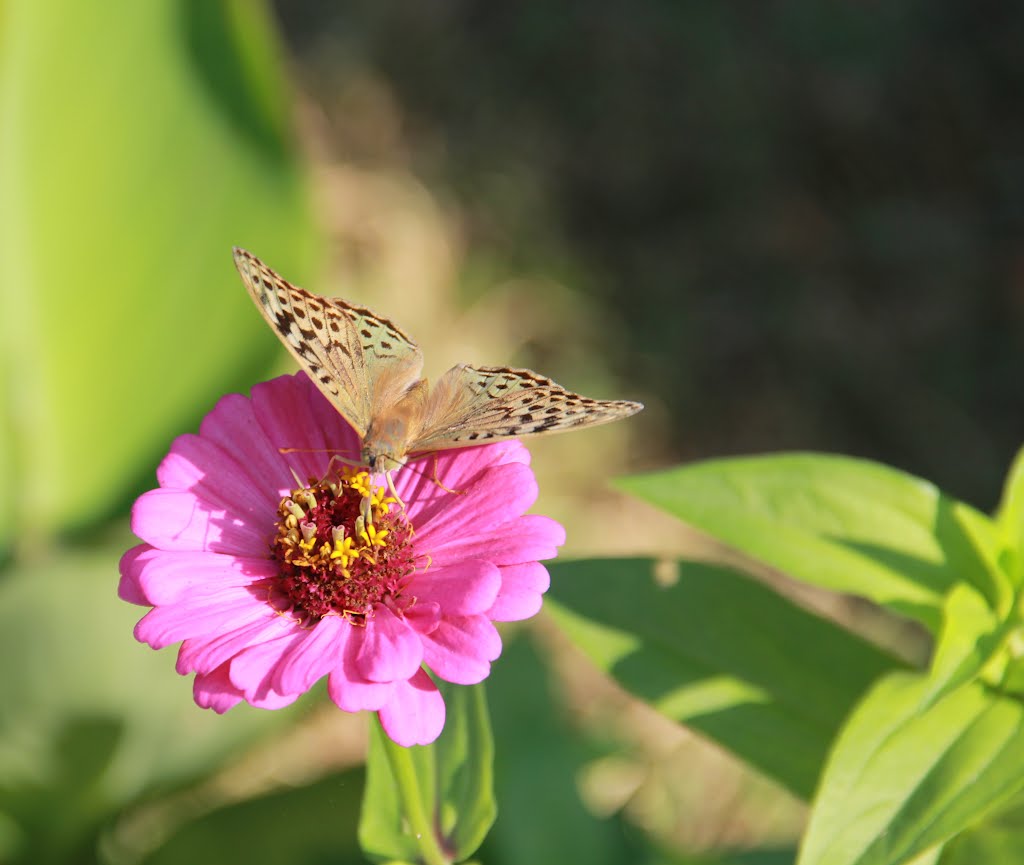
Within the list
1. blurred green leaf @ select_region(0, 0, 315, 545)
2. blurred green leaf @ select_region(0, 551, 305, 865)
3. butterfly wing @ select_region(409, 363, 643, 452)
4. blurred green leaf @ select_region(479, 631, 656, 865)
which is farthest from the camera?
blurred green leaf @ select_region(0, 0, 315, 545)

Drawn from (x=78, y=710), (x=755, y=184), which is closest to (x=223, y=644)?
(x=78, y=710)

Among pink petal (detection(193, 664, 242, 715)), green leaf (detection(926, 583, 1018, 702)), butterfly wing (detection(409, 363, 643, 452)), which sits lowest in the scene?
green leaf (detection(926, 583, 1018, 702))

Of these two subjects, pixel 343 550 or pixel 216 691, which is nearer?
pixel 216 691

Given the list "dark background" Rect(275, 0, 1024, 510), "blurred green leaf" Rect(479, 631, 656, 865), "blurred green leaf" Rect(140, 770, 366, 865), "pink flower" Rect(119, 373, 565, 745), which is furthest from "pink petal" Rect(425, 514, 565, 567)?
"dark background" Rect(275, 0, 1024, 510)

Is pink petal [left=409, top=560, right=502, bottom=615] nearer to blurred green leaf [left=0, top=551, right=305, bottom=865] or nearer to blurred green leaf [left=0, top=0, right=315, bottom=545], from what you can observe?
blurred green leaf [left=0, top=551, right=305, bottom=865]

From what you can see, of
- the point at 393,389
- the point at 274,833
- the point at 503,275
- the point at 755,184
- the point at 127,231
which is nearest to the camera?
the point at 393,389

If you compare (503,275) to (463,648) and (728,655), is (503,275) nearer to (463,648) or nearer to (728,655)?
(728,655)

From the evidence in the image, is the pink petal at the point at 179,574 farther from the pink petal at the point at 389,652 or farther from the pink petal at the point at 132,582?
the pink petal at the point at 389,652
